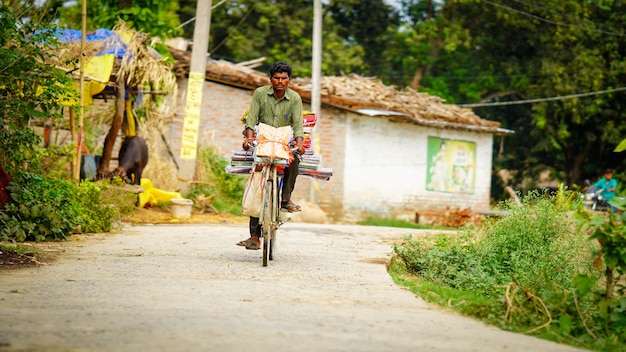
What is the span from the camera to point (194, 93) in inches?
757

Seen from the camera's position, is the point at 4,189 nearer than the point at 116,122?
Yes

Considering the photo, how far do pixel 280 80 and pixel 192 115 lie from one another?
10.2m

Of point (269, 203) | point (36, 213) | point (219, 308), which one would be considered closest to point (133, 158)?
point (36, 213)

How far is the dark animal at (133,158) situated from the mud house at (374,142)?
6.70 meters

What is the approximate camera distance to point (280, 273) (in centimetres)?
866

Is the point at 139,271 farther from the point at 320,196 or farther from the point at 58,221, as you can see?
the point at 320,196

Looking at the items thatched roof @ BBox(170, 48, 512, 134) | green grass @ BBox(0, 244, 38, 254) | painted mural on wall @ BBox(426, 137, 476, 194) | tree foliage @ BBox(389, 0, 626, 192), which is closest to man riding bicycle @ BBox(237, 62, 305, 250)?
green grass @ BBox(0, 244, 38, 254)

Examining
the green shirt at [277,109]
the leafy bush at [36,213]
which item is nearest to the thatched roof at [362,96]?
the leafy bush at [36,213]

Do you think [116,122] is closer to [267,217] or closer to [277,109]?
[277,109]

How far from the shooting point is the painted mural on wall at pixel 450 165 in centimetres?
2956

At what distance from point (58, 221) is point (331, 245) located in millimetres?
3751

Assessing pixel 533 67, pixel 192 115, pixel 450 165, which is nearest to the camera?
pixel 192 115

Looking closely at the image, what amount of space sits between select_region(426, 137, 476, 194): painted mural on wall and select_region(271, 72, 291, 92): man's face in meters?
20.4

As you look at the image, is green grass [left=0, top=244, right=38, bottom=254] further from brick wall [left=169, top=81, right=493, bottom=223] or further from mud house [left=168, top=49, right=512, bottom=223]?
mud house [left=168, top=49, right=512, bottom=223]
